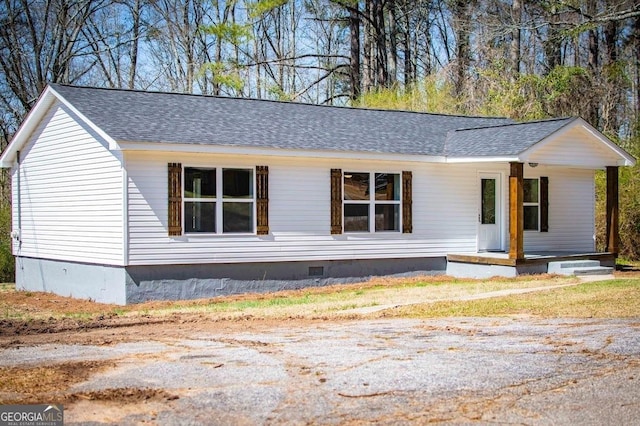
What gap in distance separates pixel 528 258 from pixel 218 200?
747 cm

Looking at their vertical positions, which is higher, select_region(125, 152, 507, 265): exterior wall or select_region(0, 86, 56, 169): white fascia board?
select_region(0, 86, 56, 169): white fascia board

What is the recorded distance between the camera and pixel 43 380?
26.4 ft

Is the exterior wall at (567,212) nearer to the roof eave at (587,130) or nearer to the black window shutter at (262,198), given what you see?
the roof eave at (587,130)

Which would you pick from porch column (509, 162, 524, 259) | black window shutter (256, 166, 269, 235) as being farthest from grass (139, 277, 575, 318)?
black window shutter (256, 166, 269, 235)

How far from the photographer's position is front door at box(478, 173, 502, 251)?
68.4 feet

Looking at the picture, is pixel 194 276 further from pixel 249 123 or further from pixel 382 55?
pixel 382 55

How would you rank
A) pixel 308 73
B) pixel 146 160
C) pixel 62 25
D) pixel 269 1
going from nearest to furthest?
pixel 146 160 → pixel 62 25 → pixel 269 1 → pixel 308 73

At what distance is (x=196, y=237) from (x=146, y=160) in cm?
189

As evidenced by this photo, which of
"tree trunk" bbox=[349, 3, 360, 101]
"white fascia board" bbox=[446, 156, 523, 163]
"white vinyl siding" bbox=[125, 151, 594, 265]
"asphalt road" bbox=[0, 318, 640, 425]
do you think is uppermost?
"tree trunk" bbox=[349, 3, 360, 101]

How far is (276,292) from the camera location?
18.0 meters

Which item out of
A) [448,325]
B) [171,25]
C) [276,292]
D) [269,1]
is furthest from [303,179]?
[171,25]

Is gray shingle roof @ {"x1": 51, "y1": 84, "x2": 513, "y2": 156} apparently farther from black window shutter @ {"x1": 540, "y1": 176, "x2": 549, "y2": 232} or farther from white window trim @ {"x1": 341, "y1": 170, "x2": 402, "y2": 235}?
black window shutter @ {"x1": 540, "y1": 176, "x2": 549, "y2": 232}

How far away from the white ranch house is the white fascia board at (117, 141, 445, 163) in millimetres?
33

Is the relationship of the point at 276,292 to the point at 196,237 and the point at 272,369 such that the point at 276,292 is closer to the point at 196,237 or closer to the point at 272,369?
the point at 196,237
